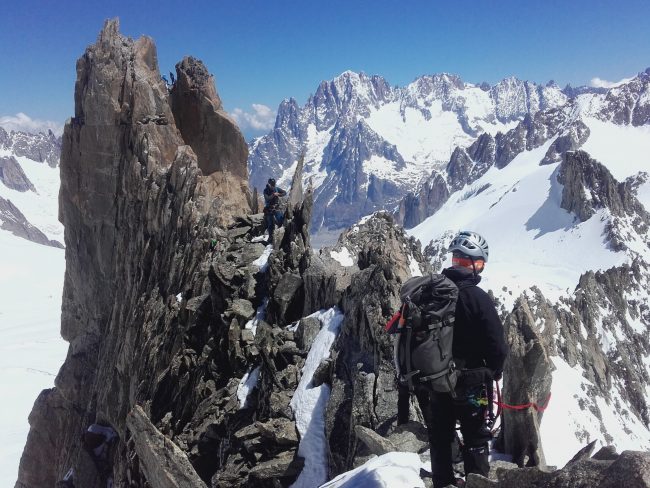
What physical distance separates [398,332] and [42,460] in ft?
121

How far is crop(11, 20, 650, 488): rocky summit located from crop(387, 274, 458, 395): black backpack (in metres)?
1.70

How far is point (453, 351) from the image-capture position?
8.82 metres

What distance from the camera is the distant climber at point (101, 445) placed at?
26219 millimetres

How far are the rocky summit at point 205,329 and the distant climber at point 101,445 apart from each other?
0.16m

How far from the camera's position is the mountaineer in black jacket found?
8469mm

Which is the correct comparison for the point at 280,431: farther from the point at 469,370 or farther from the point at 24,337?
the point at 24,337

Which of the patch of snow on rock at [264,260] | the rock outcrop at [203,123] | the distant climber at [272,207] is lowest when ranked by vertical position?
the patch of snow on rock at [264,260]

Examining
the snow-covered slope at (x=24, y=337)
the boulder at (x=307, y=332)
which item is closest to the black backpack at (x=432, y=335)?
the boulder at (x=307, y=332)

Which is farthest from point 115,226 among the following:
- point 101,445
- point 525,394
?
point 525,394

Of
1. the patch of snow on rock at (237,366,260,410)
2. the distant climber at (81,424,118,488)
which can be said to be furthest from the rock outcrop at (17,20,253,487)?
the patch of snow on rock at (237,366,260,410)

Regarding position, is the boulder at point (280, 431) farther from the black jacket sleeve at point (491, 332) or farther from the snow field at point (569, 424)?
the black jacket sleeve at point (491, 332)

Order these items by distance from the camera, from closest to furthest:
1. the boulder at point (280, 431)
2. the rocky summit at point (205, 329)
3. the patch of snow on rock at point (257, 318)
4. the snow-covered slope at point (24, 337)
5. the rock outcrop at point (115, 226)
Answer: the rocky summit at point (205, 329) → the boulder at point (280, 431) → the patch of snow on rock at point (257, 318) → the rock outcrop at point (115, 226) → the snow-covered slope at point (24, 337)

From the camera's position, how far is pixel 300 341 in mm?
20188

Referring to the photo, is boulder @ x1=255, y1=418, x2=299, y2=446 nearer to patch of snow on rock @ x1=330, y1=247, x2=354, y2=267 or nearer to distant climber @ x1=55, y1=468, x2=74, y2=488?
distant climber @ x1=55, y1=468, x2=74, y2=488
